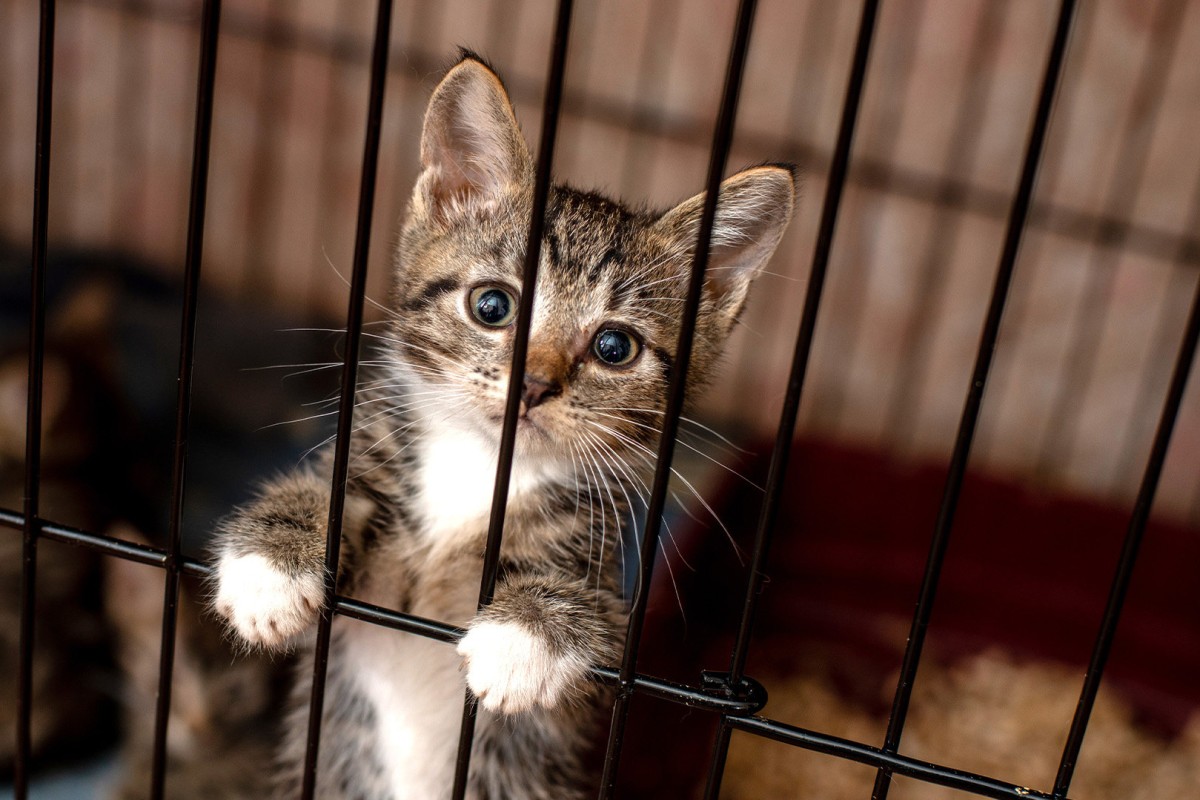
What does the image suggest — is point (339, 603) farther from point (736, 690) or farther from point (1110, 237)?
point (1110, 237)

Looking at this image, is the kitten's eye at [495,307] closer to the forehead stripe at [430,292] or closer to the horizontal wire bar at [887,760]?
the forehead stripe at [430,292]

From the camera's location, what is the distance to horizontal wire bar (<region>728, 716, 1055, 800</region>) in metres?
0.77

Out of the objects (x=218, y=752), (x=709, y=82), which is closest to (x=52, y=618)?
(x=218, y=752)

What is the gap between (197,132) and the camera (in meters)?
0.74

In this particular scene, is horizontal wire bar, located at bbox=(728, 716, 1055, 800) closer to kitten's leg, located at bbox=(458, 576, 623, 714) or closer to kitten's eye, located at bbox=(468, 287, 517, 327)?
kitten's leg, located at bbox=(458, 576, 623, 714)

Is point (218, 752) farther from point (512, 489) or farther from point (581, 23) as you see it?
point (581, 23)

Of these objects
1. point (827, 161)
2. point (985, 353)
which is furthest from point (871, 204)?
point (985, 353)

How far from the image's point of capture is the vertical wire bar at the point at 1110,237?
257cm

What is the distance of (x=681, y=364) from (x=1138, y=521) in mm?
369

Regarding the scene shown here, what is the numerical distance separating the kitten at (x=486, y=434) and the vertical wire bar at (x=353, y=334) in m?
0.14

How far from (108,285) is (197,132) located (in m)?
1.84

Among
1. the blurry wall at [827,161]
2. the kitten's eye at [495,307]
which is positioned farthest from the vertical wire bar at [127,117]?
the kitten's eye at [495,307]

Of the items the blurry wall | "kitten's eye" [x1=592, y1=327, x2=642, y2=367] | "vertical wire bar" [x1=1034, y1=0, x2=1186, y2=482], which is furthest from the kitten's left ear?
"vertical wire bar" [x1=1034, y1=0, x2=1186, y2=482]

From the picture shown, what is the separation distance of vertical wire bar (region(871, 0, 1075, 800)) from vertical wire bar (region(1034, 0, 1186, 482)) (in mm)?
2262
